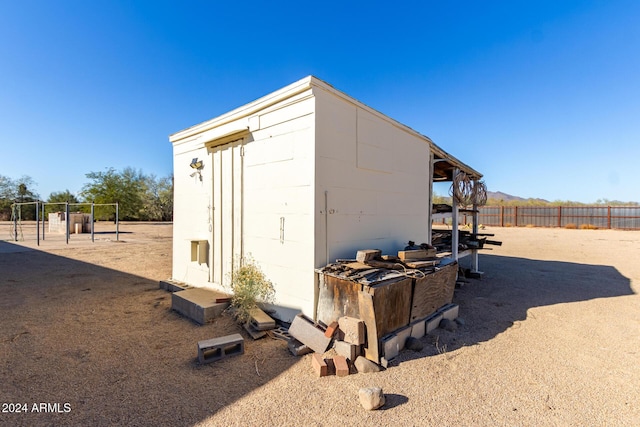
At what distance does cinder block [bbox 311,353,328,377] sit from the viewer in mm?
2693

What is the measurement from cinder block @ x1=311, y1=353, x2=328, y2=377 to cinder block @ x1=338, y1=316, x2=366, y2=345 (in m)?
0.36

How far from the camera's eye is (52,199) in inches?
1329

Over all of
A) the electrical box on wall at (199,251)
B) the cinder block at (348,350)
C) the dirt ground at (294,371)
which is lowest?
the dirt ground at (294,371)

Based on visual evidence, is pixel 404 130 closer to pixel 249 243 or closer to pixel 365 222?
pixel 365 222

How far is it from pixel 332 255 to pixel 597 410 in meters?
2.67

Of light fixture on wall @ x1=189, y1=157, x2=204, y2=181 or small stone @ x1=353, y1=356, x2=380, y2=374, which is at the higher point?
light fixture on wall @ x1=189, y1=157, x2=204, y2=181

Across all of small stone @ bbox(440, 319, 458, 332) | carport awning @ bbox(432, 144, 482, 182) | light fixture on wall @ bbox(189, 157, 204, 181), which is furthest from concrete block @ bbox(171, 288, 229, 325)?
carport awning @ bbox(432, 144, 482, 182)

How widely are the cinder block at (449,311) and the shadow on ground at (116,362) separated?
223cm

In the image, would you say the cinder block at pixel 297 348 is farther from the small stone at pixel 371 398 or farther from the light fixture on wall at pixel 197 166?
the light fixture on wall at pixel 197 166

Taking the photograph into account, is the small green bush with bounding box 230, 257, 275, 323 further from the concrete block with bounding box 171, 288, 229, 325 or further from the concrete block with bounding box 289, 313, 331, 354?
the concrete block with bounding box 289, 313, 331, 354

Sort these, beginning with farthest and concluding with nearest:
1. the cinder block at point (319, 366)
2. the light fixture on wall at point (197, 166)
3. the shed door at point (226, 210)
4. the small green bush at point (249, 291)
Result: the light fixture on wall at point (197, 166) < the shed door at point (226, 210) < the small green bush at point (249, 291) < the cinder block at point (319, 366)

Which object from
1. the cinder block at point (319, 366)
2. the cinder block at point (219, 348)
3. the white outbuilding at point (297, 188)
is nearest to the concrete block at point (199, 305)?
the white outbuilding at point (297, 188)

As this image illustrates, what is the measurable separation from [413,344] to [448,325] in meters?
0.90

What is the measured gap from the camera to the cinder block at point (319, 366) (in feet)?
8.84
